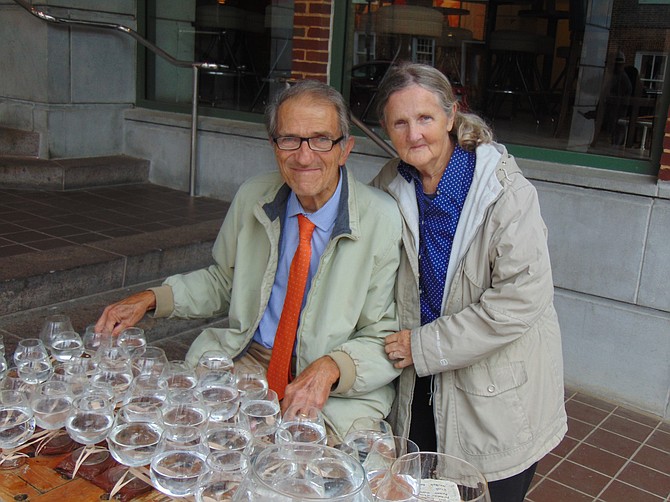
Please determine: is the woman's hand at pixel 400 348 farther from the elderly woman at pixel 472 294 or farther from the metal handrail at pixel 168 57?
the metal handrail at pixel 168 57

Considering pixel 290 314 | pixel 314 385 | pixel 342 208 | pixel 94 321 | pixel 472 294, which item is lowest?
pixel 94 321

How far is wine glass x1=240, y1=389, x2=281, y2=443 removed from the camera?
1.70m

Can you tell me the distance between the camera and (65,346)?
6.89 ft

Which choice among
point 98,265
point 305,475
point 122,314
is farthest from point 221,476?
point 98,265

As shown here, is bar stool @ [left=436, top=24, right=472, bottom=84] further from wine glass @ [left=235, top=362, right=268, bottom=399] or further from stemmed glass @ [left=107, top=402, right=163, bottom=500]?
stemmed glass @ [left=107, top=402, right=163, bottom=500]

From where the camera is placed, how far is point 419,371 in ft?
7.41

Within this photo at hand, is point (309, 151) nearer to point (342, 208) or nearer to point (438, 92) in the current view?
point (342, 208)

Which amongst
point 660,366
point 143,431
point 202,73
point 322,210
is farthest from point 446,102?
point 202,73

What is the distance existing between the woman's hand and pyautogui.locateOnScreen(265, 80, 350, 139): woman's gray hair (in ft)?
2.20

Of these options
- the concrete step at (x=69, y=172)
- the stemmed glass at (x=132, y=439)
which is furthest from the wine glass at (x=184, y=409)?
the concrete step at (x=69, y=172)

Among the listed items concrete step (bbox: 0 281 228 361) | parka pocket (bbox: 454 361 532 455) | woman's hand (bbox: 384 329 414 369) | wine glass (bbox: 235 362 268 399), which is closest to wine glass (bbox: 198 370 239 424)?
wine glass (bbox: 235 362 268 399)

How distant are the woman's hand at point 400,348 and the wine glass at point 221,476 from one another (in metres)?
0.83

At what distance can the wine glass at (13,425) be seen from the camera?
1.64m

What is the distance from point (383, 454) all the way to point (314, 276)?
81 centimetres
